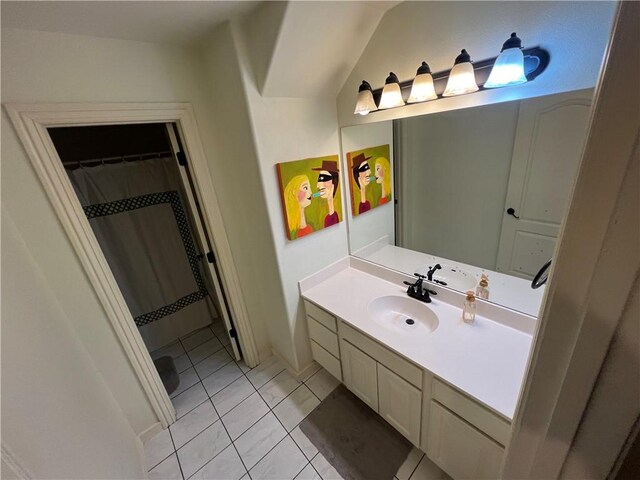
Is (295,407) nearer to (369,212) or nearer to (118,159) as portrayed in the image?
(369,212)

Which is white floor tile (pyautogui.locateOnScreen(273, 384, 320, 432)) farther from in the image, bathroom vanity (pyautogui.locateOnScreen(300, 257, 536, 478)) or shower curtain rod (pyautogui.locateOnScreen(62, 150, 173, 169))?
shower curtain rod (pyautogui.locateOnScreen(62, 150, 173, 169))

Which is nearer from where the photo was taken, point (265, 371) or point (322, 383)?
point (322, 383)

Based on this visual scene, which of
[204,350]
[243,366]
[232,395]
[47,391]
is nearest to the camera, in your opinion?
[47,391]

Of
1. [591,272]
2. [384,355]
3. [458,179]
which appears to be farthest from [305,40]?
[384,355]

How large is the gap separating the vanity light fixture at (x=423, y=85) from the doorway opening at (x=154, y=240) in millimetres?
1545

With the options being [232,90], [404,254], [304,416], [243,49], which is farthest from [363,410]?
[243,49]

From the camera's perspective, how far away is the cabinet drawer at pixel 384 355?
1.26 metres

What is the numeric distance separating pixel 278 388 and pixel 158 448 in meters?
0.84

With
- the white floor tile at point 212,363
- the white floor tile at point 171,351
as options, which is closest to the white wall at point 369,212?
the white floor tile at point 212,363

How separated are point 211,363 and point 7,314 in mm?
1684

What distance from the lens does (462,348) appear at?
1.25m

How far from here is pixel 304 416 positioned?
1788 mm

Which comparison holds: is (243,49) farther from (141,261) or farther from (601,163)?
(141,261)

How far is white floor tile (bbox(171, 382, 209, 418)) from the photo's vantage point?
1.94m
